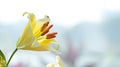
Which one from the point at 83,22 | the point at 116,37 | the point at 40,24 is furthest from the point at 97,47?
the point at 40,24

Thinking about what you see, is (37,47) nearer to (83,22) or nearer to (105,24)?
(83,22)

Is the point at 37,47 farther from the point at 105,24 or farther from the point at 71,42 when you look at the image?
the point at 105,24

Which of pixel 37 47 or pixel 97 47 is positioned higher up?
pixel 37 47

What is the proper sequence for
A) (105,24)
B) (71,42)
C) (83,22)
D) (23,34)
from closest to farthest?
(23,34) → (71,42) → (83,22) → (105,24)

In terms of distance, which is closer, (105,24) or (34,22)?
(34,22)

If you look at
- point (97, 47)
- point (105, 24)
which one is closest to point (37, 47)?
point (97, 47)

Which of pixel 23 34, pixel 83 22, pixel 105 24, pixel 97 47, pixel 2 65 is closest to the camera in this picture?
pixel 2 65

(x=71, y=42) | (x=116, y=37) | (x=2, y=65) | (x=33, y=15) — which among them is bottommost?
(x=116, y=37)
